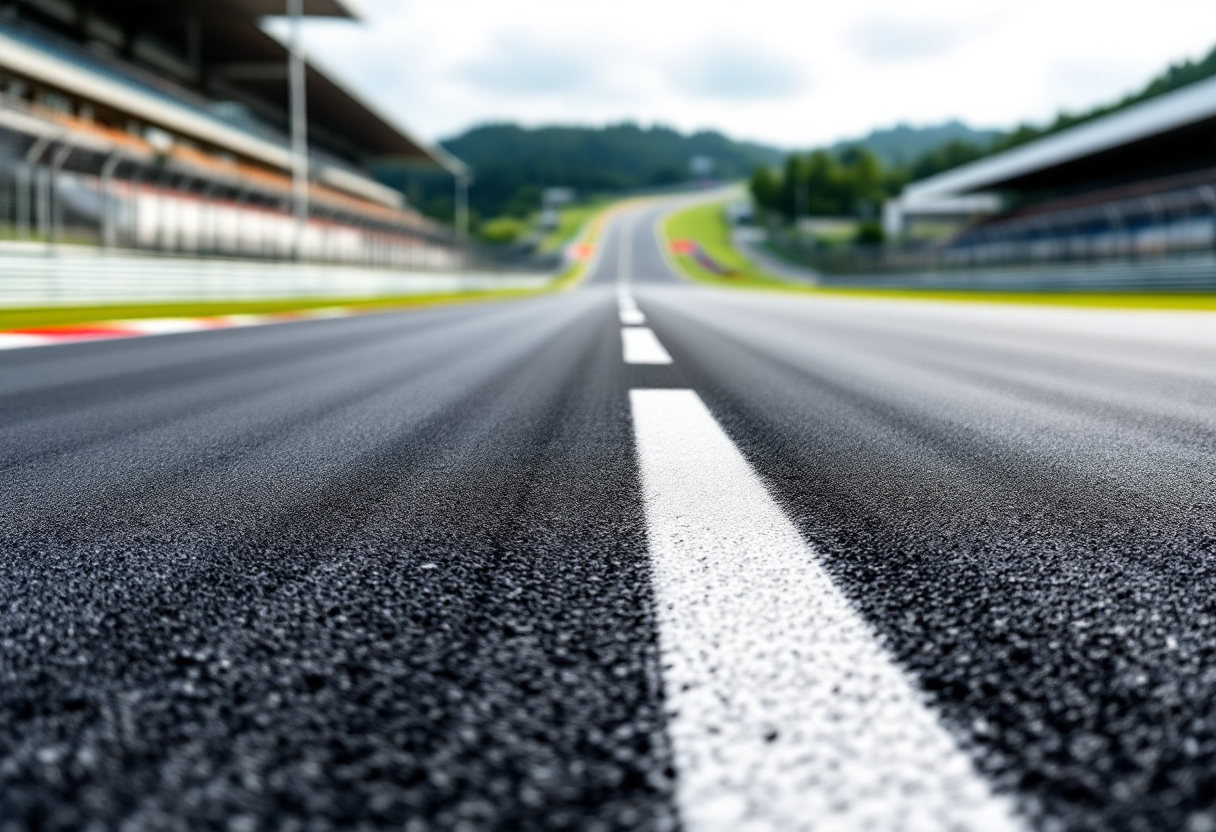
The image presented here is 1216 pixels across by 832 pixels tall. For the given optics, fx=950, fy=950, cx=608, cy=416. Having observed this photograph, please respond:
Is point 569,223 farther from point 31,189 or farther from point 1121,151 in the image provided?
point 31,189

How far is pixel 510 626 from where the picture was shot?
1.32 meters

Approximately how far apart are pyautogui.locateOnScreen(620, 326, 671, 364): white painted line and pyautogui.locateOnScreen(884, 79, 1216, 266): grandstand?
74.0ft

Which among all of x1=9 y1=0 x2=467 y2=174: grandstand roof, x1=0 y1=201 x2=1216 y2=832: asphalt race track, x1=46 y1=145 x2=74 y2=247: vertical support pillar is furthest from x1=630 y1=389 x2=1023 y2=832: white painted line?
x1=9 y1=0 x2=467 y2=174: grandstand roof

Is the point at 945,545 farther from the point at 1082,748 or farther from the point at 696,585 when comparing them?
the point at 1082,748

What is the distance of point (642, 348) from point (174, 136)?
1492 inches

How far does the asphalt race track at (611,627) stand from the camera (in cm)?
88

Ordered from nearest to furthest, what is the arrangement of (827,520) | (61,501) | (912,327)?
(827,520) → (61,501) → (912,327)

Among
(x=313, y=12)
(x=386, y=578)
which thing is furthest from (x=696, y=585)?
(x=313, y=12)

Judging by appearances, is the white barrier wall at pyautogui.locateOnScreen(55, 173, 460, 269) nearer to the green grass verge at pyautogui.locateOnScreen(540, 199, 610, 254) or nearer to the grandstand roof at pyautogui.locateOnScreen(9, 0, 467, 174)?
the grandstand roof at pyautogui.locateOnScreen(9, 0, 467, 174)

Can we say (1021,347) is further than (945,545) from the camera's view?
Yes

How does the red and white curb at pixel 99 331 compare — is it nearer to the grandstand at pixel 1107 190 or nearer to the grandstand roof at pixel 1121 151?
the grandstand at pixel 1107 190

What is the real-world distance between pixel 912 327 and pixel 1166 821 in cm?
1030

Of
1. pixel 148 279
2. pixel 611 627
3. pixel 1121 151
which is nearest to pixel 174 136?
pixel 148 279

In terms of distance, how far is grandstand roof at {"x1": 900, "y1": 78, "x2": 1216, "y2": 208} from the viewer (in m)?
37.8
